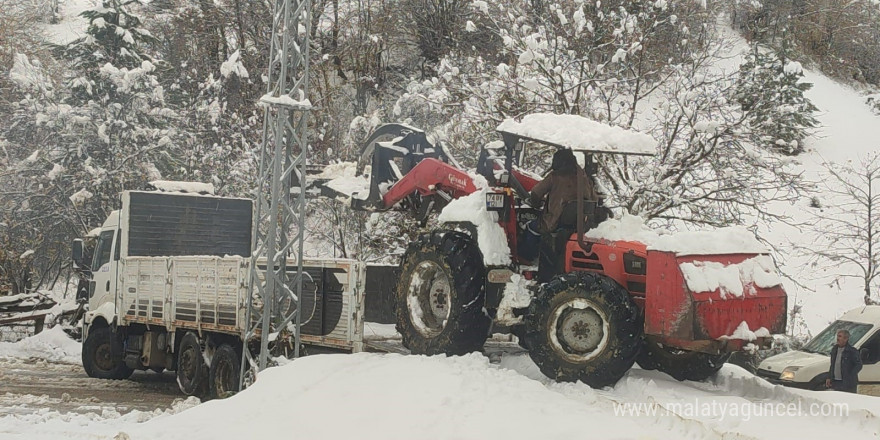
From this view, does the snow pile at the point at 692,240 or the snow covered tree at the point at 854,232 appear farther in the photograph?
the snow covered tree at the point at 854,232

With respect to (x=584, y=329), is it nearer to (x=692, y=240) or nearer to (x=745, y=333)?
(x=692, y=240)

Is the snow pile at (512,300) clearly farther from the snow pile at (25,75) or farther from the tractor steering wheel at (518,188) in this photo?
the snow pile at (25,75)

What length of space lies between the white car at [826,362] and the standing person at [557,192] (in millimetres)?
5539

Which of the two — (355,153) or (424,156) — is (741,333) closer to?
(424,156)

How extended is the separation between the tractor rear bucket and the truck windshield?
1154 centimetres

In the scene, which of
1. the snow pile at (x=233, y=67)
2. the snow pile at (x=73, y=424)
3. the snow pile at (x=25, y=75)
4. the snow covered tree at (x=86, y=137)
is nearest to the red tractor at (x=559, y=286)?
the snow pile at (x=73, y=424)

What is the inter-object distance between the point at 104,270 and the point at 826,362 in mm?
12439

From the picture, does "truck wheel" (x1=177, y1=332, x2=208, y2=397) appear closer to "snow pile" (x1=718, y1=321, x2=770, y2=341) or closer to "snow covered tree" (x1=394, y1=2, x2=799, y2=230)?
"snow covered tree" (x1=394, y1=2, x2=799, y2=230)

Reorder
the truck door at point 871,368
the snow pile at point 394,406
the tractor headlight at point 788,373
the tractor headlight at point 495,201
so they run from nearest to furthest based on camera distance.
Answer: the snow pile at point 394,406
the tractor headlight at point 495,201
the truck door at point 871,368
the tractor headlight at point 788,373

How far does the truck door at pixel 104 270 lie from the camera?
52.0 ft

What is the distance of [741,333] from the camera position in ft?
25.7

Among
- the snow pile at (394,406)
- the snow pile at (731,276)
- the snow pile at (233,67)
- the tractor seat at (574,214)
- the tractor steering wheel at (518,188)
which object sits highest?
the snow pile at (233,67)

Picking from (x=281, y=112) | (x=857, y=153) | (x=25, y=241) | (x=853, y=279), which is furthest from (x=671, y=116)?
(x=25, y=241)

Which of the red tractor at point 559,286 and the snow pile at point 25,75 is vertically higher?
the snow pile at point 25,75
